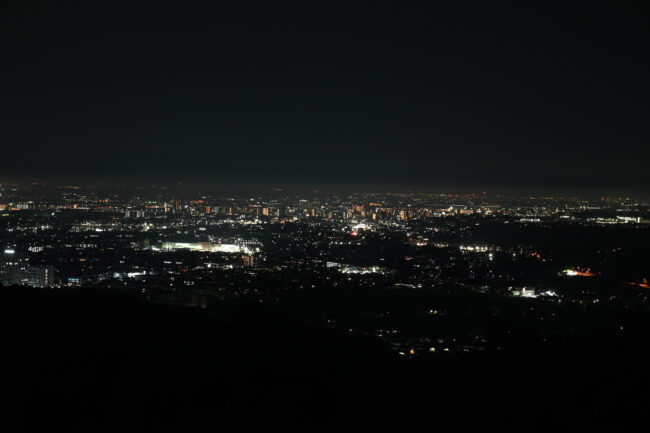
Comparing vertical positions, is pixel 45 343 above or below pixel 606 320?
above

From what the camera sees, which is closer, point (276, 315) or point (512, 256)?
point (276, 315)

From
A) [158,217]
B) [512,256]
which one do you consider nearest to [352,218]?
[158,217]

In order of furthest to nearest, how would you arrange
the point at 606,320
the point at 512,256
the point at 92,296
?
1. the point at 512,256
2. the point at 606,320
3. the point at 92,296

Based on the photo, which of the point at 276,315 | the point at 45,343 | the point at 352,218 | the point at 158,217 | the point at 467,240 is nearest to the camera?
the point at 45,343

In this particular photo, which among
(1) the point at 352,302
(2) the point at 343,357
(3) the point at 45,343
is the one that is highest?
(3) the point at 45,343

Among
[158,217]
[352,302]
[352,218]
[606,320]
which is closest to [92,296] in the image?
[352,302]

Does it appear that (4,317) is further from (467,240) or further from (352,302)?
(467,240)
